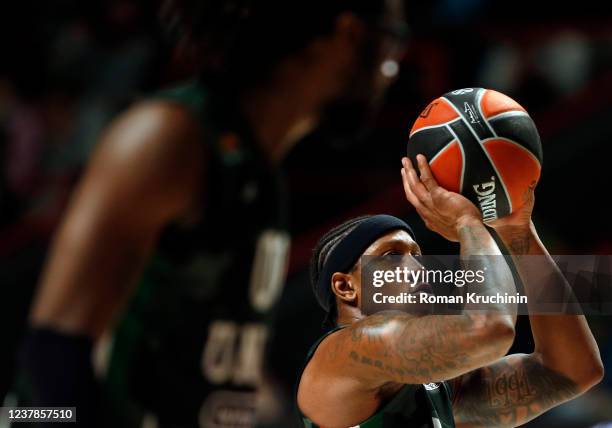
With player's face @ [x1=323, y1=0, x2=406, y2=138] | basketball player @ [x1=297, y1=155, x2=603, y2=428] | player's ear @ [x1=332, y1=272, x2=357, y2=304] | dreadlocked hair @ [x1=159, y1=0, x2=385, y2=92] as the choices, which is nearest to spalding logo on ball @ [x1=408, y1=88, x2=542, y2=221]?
basketball player @ [x1=297, y1=155, x2=603, y2=428]

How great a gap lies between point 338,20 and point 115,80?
11.1 ft

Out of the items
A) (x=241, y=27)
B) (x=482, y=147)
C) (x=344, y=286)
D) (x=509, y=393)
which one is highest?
(x=241, y=27)

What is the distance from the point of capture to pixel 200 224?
199 cm

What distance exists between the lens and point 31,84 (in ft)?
18.2

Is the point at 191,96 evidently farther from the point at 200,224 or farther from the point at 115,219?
the point at 115,219

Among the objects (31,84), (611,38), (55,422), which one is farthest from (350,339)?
(31,84)

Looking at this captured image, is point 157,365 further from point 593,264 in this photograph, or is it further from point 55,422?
point 593,264

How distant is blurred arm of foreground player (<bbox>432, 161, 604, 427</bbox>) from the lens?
101cm

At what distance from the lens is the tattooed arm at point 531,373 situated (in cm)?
101

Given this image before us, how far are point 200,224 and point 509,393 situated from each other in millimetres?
1044

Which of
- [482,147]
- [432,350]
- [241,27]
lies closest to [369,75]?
[241,27]

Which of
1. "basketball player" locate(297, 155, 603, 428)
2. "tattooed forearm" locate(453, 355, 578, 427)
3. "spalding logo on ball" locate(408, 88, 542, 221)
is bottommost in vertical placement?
"tattooed forearm" locate(453, 355, 578, 427)

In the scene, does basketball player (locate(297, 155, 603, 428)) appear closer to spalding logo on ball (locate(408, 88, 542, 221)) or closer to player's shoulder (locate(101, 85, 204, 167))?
spalding logo on ball (locate(408, 88, 542, 221))

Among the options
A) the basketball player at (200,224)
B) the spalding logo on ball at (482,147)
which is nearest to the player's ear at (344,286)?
the spalding logo on ball at (482,147)
